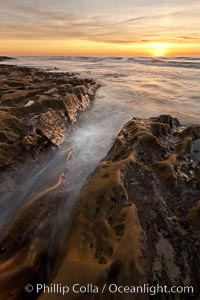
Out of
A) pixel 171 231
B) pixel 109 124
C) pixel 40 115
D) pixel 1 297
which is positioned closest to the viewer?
pixel 1 297

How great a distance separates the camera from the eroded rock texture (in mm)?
3061

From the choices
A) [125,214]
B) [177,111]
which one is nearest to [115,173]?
[125,214]

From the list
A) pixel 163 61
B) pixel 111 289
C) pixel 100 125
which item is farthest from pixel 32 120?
pixel 163 61

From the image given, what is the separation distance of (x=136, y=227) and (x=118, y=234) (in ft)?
0.92

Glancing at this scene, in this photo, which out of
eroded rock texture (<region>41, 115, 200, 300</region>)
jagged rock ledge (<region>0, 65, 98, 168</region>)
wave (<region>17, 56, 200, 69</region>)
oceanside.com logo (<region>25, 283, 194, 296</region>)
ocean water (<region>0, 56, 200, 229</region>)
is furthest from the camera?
wave (<region>17, 56, 200, 69</region>)

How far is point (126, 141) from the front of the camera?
616 centimetres

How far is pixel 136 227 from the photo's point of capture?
3.55 meters

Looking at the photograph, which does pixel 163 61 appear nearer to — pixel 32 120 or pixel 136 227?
pixel 32 120

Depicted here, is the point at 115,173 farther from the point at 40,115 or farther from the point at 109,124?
the point at 109,124

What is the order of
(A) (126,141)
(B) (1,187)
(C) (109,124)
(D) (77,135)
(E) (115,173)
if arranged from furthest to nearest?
(C) (109,124) → (D) (77,135) → (A) (126,141) → (B) (1,187) → (E) (115,173)

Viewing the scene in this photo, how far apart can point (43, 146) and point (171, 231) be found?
4805 millimetres

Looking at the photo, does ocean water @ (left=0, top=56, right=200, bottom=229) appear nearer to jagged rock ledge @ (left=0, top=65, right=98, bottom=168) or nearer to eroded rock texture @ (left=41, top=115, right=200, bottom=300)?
jagged rock ledge @ (left=0, top=65, right=98, bottom=168)

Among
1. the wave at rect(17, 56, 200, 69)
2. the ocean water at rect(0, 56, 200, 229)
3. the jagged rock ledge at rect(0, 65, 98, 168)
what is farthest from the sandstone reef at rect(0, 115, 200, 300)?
the wave at rect(17, 56, 200, 69)

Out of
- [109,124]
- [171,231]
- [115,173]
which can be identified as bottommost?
[109,124]
